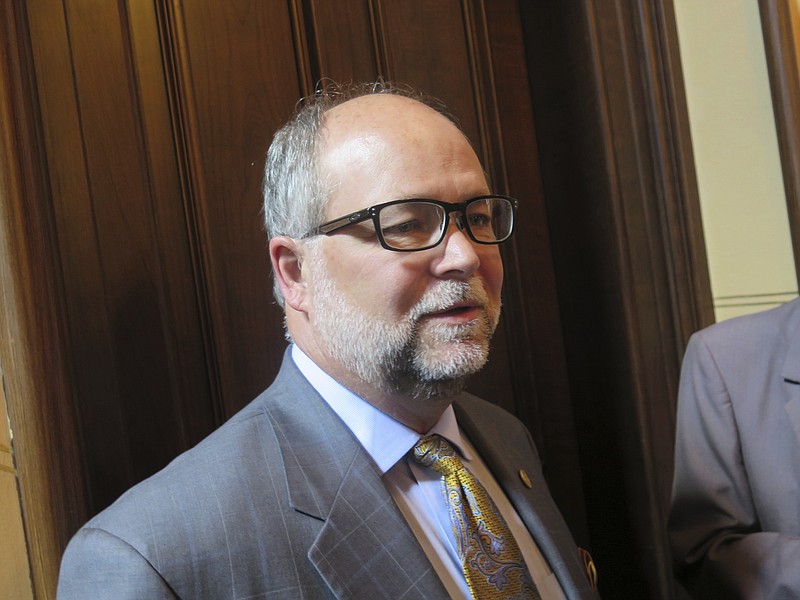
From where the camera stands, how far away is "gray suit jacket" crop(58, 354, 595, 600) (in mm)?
1039

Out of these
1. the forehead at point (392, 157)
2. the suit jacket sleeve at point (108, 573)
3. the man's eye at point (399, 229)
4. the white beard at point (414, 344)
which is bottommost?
the suit jacket sleeve at point (108, 573)

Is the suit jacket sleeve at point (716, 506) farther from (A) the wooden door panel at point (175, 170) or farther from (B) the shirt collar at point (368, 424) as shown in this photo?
(A) the wooden door panel at point (175, 170)

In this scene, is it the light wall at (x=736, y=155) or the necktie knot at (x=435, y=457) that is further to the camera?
the light wall at (x=736, y=155)

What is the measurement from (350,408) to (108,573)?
0.44 m

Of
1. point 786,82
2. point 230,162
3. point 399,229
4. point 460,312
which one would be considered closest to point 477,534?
point 460,312

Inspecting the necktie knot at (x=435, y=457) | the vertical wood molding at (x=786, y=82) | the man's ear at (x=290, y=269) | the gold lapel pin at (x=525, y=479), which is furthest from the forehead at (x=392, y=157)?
the vertical wood molding at (x=786, y=82)

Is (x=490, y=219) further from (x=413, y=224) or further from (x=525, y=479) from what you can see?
(x=525, y=479)

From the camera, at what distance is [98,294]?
1.56 m

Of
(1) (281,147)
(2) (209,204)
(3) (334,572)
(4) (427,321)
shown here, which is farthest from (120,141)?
(3) (334,572)

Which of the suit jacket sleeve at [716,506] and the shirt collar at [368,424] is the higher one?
the shirt collar at [368,424]

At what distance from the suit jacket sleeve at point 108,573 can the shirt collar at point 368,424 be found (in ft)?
1.25

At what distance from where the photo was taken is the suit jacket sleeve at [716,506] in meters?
1.43

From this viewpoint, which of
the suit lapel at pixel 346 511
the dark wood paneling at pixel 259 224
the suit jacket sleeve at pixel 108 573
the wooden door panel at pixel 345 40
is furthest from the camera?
the wooden door panel at pixel 345 40

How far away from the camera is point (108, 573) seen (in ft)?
3.35
